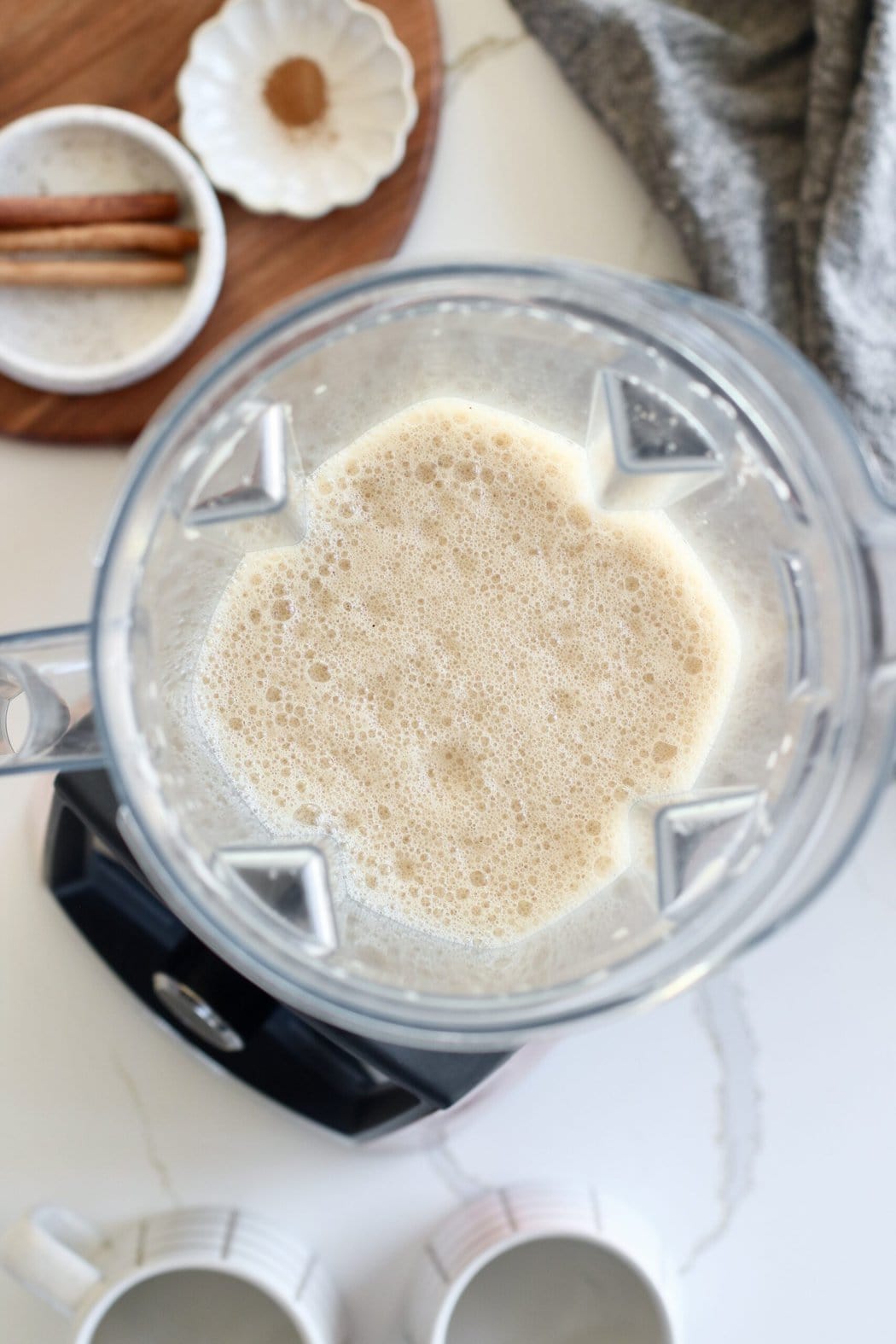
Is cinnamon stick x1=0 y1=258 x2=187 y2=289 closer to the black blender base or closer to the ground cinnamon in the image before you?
the ground cinnamon

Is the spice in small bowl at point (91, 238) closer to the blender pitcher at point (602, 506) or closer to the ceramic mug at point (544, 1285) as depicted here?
the blender pitcher at point (602, 506)

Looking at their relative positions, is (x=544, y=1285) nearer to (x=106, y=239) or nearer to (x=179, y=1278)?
(x=179, y=1278)

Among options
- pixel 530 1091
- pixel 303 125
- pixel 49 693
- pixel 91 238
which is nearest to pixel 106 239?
pixel 91 238

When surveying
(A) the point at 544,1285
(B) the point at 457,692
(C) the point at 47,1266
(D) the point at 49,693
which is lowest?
(A) the point at 544,1285

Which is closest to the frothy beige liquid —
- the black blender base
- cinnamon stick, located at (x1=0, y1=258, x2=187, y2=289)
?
the black blender base

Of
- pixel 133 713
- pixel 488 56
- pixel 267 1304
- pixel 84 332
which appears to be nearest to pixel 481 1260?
pixel 267 1304

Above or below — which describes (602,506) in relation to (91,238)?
below

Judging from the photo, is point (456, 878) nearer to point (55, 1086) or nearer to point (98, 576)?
point (98, 576)
